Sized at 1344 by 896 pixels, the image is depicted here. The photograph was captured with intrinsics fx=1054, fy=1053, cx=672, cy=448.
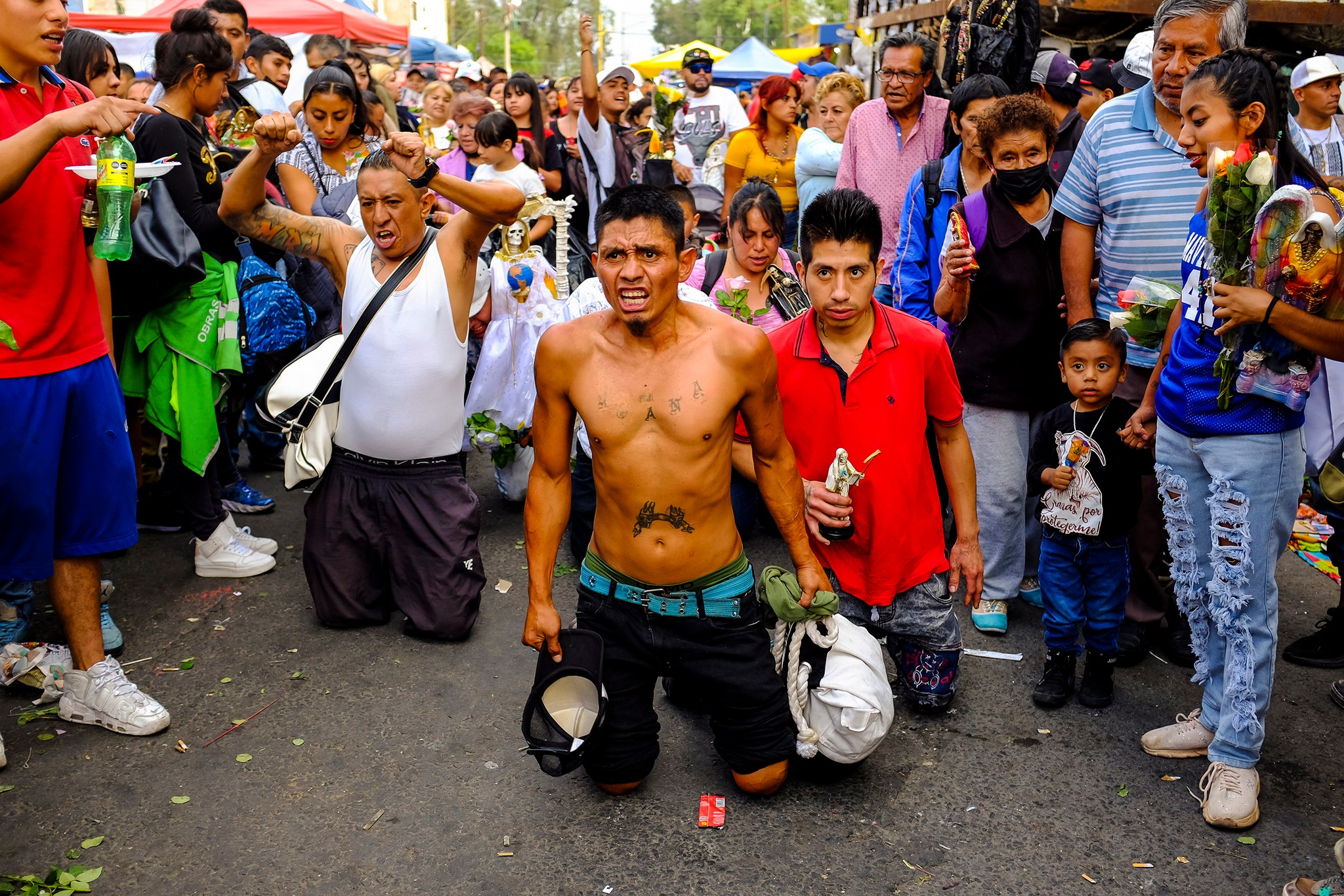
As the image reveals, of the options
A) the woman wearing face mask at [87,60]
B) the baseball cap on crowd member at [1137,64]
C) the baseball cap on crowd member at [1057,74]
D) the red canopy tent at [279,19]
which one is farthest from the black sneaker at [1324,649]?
the red canopy tent at [279,19]

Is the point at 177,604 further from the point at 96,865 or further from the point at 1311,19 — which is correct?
the point at 1311,19

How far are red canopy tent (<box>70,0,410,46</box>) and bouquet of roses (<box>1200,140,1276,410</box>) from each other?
15.1m

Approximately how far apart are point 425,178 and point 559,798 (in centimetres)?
228

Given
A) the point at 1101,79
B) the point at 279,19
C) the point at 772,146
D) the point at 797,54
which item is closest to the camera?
the point at 1101,79

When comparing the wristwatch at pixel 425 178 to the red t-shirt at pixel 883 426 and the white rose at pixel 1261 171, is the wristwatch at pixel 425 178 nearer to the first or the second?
the red t-shirt at pixel 883 426

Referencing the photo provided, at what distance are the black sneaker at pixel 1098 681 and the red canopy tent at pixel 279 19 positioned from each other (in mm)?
15050

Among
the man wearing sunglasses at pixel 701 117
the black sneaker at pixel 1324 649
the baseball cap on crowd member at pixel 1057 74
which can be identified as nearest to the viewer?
the black sneaker at pixel 1324 649

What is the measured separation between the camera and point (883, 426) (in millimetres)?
3834

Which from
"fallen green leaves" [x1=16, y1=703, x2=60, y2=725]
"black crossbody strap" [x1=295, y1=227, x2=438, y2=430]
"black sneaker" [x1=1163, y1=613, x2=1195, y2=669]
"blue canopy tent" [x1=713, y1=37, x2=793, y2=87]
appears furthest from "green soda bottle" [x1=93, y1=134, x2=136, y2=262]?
"blue canopy tent" [x1=713, y1=37, x2=793, y2=87]

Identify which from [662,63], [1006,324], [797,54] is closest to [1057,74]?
[1006,324]

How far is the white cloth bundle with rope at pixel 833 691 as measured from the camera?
3467 mm

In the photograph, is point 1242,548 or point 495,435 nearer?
point 1242,548

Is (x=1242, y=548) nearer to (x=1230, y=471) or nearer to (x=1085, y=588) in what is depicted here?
(x=1230, y=471)

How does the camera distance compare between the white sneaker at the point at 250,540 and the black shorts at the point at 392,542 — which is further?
the white sneaker at the point at 250,540
